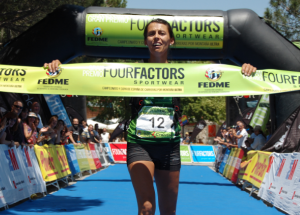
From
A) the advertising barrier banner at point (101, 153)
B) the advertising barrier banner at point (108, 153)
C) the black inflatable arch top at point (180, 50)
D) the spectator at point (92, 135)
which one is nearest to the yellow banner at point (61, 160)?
the black inflatable arch top at point (180, 50)

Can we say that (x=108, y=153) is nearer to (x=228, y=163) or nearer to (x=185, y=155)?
(x=185, y=155)

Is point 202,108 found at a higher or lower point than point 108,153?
higher

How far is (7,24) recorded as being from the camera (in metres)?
9.89

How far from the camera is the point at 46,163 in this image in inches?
351

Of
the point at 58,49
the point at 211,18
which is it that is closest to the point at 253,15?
the point at 211,18

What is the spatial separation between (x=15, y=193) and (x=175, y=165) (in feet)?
16.5

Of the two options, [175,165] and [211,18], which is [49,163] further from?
[175,165]

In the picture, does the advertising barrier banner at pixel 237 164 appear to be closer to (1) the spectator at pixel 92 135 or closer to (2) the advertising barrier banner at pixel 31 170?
(2) the advertising barrier banner at pixel 31 170

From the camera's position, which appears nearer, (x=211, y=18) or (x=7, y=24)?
(x=211, y=18)

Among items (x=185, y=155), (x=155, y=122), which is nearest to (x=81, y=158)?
(x=185, y=155)

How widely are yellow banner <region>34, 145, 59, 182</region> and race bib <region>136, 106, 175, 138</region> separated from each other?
6.13 meters

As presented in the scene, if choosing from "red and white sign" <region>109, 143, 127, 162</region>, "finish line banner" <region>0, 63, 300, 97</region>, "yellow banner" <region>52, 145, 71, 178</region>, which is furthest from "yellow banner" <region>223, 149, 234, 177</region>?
"finish line banner" <region>0, 63, 300, 97</region>

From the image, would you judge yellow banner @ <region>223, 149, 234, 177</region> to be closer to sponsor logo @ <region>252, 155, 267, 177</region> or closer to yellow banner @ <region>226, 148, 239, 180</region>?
yellow banner @ <region>226, 148, 239, 180</region>

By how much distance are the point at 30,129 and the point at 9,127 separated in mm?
1135
